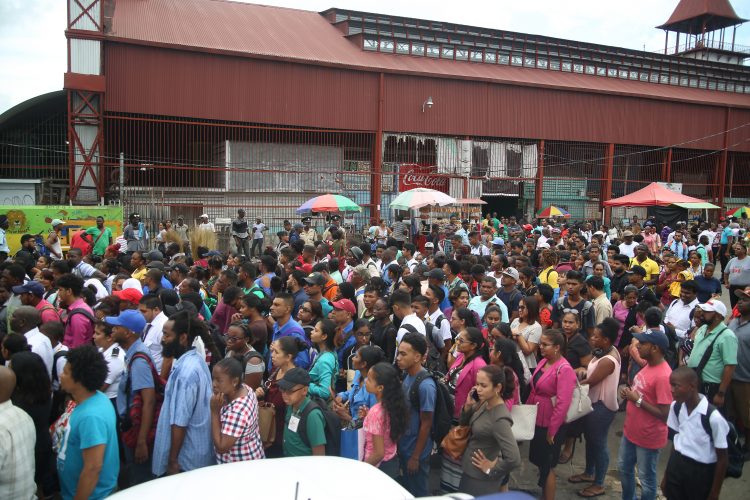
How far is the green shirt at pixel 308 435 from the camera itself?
3.95 meters

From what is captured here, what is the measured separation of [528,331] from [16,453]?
435cm

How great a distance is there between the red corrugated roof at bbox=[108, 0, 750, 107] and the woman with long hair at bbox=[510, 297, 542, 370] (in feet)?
58.1

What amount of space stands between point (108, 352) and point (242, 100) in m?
17.9

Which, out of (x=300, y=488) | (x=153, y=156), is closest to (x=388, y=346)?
(x=300, y=488)

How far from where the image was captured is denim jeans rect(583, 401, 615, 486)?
514cm

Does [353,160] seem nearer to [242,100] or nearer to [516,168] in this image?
[242,100]

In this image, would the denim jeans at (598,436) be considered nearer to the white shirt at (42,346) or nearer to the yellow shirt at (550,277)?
the yellow shirt at (550,277)

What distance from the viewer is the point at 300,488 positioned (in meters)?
2.80

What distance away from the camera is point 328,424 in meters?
4.07

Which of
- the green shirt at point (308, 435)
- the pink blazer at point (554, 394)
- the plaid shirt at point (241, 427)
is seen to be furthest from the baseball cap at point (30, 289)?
the pink blazer at point (554, 394)

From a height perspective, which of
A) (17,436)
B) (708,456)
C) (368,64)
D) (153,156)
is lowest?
(708,456)

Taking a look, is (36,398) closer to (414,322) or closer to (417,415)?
(417,415)

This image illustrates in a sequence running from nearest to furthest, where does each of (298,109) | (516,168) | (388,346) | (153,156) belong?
(388,346) → (153,156) → (298,109) → (516,168)

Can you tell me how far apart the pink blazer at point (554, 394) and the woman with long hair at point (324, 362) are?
1655mm
